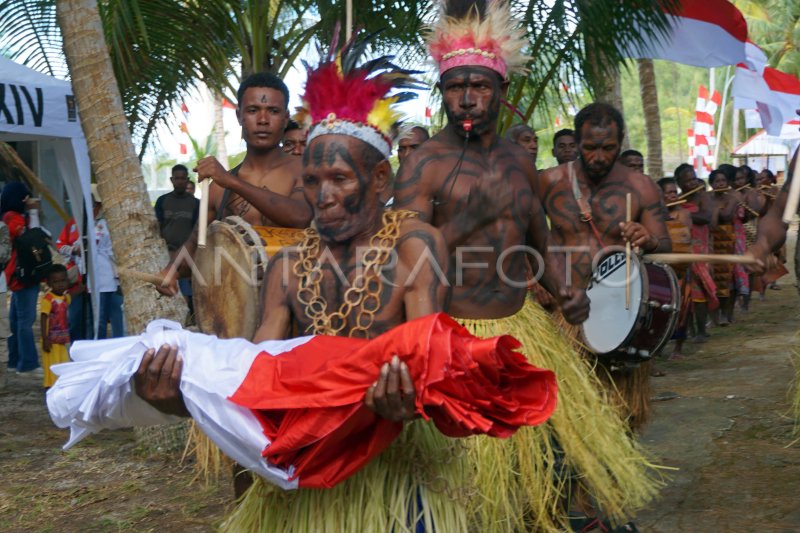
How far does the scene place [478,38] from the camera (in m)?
4.14

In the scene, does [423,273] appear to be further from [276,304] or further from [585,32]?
[585,32]

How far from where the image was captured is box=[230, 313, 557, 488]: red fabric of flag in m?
2.38

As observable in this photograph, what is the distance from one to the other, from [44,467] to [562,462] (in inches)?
145

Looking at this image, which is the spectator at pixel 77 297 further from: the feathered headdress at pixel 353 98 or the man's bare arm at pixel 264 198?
the feathered headdress at pixel 353 98

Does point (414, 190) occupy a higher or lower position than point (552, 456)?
higher

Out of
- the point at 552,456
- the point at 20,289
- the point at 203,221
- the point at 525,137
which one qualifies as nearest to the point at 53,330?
the point at 20,289

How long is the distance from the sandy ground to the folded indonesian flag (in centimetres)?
202

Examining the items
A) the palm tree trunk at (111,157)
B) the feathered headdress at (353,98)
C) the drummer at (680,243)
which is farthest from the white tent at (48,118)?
the feathered headdress at (353,98)

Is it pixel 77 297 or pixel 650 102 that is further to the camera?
pixel 650 102

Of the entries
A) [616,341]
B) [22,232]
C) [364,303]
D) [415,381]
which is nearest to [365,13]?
[22,232]

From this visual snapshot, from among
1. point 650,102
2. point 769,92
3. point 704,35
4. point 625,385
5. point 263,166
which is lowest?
point 625,385

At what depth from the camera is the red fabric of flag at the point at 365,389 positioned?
2.38 m

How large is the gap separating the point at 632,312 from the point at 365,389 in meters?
2.63

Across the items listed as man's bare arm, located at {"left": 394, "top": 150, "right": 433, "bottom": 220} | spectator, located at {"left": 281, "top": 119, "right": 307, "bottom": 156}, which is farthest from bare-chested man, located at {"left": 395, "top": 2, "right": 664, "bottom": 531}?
spectator, located at {"left": 281, "top": 119, "right": 307, "bottom": 156}
